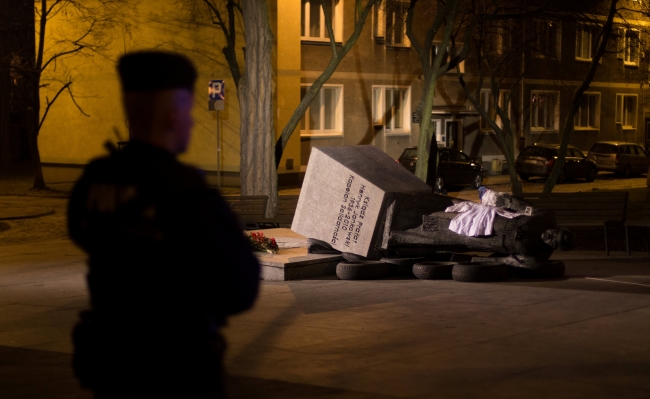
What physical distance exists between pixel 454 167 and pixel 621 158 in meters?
11.6

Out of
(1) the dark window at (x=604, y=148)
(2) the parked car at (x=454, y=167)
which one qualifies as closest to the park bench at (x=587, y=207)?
(2) the parked car at (x=454, y=167)

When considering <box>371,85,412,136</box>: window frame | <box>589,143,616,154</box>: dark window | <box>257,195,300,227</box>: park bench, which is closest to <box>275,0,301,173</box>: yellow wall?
<box>371,85,412,136</box>: window frame

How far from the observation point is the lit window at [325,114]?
121ft

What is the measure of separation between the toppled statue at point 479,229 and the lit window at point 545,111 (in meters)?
37.2

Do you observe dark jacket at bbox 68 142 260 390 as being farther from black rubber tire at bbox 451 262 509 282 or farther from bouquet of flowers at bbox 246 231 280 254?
bouquet of flowers at bbox 246 231 280 254

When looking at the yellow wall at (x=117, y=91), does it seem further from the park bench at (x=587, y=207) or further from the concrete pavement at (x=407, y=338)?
the concrete pavement at (x=407, y=338)

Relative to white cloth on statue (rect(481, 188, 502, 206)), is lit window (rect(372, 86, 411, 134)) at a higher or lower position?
higher

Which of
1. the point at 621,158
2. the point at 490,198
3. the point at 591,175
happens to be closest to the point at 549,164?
the point at 591,175

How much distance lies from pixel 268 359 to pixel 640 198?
24.0 metres

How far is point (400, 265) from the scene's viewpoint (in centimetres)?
1247

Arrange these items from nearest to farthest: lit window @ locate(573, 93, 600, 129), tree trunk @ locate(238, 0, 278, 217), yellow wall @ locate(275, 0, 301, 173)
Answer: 1. tree trunk @ locate(238, 0, 278, 217)
2. yellow wall @ locate(275, 0, 301, 173)
3. lit window @ locate(573, 93, 600, 129)

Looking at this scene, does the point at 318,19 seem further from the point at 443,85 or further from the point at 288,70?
the point at 443,85

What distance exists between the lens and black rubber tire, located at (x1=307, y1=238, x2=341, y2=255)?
1275 centimetres

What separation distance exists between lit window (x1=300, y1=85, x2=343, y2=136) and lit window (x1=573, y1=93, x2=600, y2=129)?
1906cm
